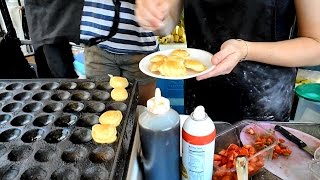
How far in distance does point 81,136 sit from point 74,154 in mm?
81

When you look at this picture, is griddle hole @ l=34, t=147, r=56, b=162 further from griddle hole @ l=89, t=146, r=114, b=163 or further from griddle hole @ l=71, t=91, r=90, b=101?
griddle hole @ l=71, t=91, r=90, b=101

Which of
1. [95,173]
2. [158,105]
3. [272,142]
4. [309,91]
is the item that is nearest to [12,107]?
[95,173]

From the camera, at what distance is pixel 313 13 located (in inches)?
46.1

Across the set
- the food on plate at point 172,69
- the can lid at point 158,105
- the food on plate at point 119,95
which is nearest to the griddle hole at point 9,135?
the food on plate at point 119,95

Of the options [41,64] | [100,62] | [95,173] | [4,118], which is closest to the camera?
[95,173]

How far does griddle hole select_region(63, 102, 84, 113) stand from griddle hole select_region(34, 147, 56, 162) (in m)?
0.21

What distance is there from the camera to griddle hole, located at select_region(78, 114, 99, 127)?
1.02 metres

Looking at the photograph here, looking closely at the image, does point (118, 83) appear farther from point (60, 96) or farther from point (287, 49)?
point (287, 49)

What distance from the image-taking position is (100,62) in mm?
2209

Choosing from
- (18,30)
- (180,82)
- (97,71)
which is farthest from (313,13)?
(18,30)

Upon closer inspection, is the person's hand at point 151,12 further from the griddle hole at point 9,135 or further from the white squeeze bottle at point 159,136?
the griddle hole at point 9,135

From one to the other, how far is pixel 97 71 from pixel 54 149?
54.1 inches

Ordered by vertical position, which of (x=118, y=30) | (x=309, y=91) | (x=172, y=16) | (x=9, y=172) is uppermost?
(x=172, y=16)

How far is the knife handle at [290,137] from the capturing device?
1.12 meters
